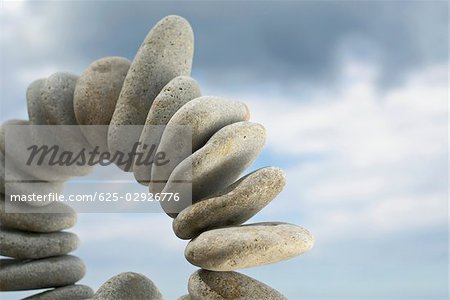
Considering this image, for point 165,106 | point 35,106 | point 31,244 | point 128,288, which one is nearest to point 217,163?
point 165,106

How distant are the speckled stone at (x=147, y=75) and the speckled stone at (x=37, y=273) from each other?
2.42ft

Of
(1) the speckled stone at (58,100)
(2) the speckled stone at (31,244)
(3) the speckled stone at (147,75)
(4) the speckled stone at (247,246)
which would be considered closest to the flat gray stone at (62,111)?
(1) the speckled stone at (58,100)

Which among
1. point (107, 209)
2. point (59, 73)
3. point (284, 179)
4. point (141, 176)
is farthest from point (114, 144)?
point (284, 179)

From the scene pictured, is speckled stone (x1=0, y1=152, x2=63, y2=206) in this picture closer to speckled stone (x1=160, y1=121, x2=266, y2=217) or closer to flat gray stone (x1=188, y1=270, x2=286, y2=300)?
speckled stone (x1=160, y1=121, x2=266, y2=217)

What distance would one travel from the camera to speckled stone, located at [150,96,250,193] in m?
2.05

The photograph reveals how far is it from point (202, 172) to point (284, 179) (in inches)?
11.0

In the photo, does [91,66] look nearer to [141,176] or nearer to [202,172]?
[141,176]

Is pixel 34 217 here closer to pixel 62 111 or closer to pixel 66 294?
pixel 66 294

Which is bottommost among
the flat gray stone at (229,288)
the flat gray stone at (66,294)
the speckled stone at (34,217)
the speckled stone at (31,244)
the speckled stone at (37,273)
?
the flat gray stone at (229,288)

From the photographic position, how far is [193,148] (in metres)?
2.13

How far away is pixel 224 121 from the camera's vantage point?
2145 millimetres

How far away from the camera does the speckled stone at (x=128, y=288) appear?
7.69 ft

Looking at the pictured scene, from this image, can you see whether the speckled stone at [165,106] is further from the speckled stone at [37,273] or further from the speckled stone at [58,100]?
the speckled stone at [37,273]

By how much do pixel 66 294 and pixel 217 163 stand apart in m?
1.16
